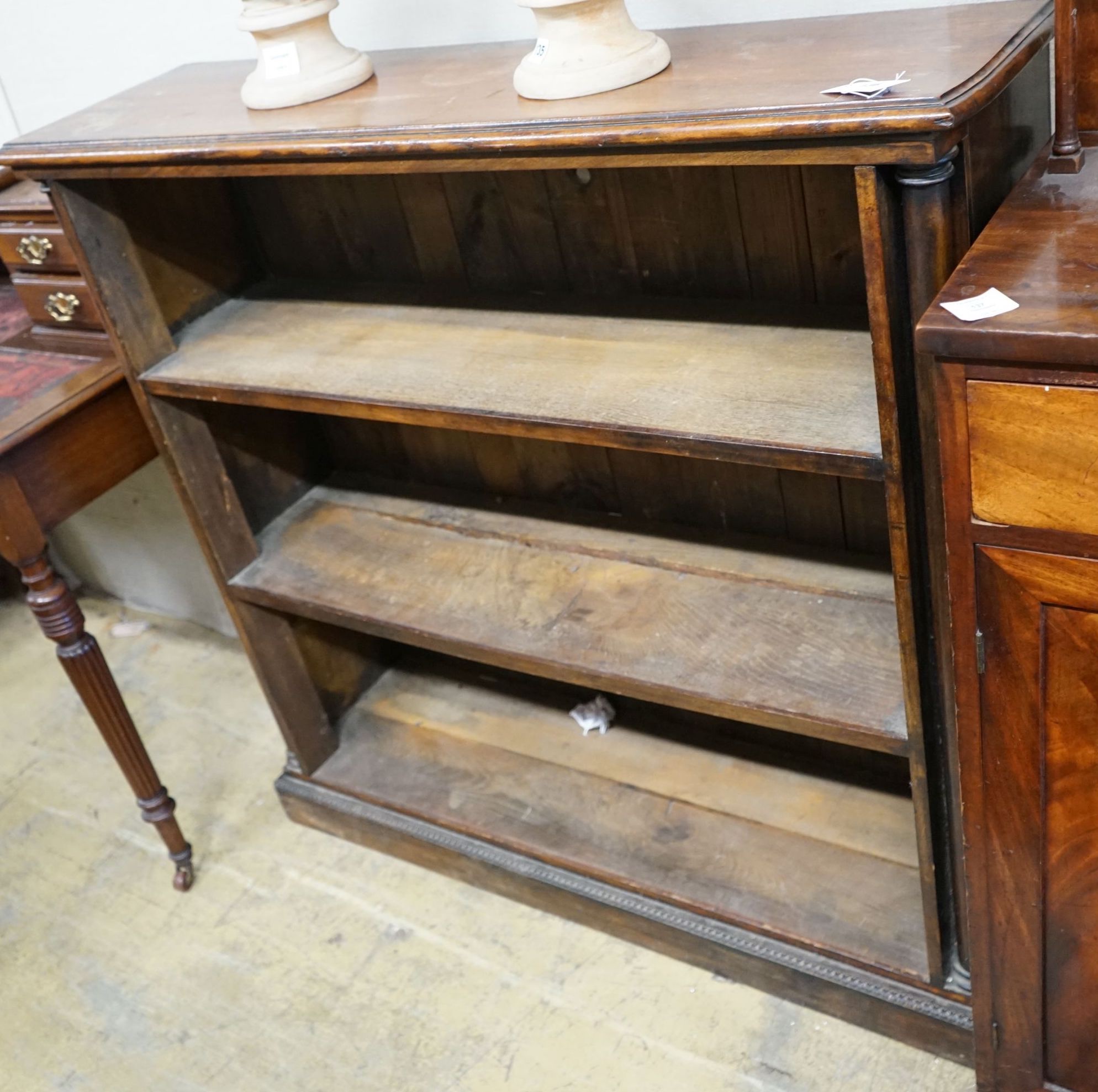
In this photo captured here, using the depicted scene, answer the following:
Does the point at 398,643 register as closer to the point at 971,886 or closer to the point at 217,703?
the point at 217,703

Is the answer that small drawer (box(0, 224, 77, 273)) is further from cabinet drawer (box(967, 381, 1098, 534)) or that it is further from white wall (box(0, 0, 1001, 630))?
cabinet drawer (box(967, 381, 1098, 534))

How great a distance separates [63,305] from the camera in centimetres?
176

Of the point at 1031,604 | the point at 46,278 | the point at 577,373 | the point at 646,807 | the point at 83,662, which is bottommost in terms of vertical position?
the point at 646,807

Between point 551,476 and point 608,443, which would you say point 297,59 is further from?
point 551,476

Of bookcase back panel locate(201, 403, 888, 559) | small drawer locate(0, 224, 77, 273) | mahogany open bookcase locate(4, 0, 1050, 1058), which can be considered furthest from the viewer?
small drawer locate(0, 224, 77, 273)

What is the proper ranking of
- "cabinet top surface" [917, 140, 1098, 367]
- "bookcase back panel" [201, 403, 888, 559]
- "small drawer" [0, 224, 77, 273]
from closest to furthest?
"cabinet top surface" [917, 140, 1098, 367] → "bookcase back panel" [201, 403, 888, 559] → "small drawer" [0, 224, 77, 273]

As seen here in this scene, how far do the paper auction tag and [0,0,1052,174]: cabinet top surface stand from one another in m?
0.01

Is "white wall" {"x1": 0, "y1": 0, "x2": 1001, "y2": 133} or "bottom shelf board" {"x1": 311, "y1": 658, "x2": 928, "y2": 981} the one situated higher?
"white wall" {"x1": 0, "y1": 0, "x2": 1001, "y2": 133}

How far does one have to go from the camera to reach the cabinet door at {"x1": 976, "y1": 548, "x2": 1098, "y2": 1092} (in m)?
1.00

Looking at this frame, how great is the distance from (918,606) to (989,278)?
14.5 inches

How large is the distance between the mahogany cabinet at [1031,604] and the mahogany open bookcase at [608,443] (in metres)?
0.09

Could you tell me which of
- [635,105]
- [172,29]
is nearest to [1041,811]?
[635,105]

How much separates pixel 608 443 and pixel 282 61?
23.1 inches

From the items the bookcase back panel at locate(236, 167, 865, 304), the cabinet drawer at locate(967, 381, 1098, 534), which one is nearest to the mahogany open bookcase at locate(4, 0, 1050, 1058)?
the bookcase back panel at locate(236, 167, 865, 304)
